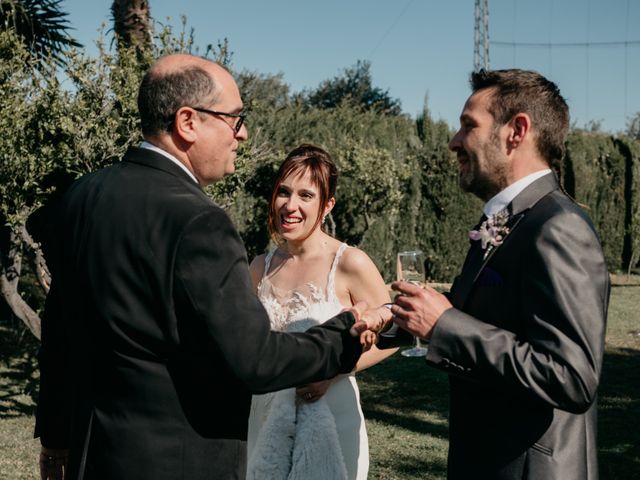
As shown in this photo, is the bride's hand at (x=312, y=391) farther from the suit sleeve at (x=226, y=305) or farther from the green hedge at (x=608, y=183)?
the green hedge at (x=608, y=183)

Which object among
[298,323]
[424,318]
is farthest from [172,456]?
[298,323]

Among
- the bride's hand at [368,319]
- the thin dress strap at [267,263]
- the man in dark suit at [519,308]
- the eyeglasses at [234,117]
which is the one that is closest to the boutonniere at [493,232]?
the man in dark suit at [519,308]

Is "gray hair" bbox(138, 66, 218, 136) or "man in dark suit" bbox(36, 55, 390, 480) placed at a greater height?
"gray hair" bbox(138, 66, 218, 136)

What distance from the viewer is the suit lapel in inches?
94.6

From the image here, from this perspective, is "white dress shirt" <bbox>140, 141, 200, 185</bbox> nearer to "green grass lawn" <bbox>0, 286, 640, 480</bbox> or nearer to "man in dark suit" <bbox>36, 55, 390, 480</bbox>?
"man in dark suit" <bbox>36, 55, 390, 480</bbox>

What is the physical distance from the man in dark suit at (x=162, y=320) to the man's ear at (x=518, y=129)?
1010mm

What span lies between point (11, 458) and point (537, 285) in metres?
5.94

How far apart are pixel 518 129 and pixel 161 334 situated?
1385 mm

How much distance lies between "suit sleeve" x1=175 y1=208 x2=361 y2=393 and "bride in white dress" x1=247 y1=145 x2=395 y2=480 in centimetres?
139

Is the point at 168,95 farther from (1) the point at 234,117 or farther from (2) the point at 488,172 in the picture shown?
(2) the point at 488,172

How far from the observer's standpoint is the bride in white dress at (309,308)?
11.9ft

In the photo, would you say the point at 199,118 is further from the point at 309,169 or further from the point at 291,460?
the point at 291,460

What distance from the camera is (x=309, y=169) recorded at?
416 centimetres

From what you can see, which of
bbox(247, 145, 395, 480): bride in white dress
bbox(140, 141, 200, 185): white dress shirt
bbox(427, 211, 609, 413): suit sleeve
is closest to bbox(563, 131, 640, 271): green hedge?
bbox(247, 145, 395, 480): bride in white dress
